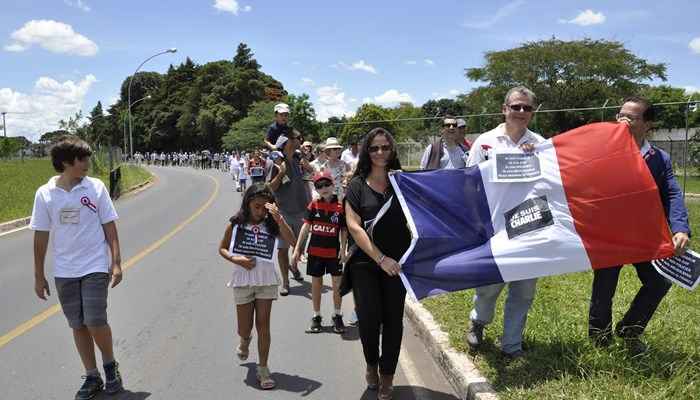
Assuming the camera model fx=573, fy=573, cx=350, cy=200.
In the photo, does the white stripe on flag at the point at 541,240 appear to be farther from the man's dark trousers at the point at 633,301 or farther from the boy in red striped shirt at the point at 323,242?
the boy in red striped shirt at the point at 323,242

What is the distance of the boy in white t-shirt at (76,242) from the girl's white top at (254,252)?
2.93ft

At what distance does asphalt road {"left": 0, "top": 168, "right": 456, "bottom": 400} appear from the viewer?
14.6ft

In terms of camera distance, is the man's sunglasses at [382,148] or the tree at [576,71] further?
the tree at [576,71]

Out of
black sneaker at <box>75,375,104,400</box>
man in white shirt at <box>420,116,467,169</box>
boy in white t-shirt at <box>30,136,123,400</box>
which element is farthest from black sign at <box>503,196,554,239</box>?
black sneaker at <box>75,375,104,400</box>

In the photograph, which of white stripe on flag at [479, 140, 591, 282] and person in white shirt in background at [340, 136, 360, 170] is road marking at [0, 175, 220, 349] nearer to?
person in white shirt in background at [340, 136, 360, 170]

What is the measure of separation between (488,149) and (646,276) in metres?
1.53

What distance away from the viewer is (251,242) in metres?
4.55

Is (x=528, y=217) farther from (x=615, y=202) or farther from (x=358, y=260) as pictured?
(x=358, y=260)

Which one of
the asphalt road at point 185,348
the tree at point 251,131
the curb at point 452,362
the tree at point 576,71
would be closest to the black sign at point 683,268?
the curb at point 452,362

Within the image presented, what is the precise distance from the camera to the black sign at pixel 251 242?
454cm

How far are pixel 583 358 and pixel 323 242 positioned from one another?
2.78 m

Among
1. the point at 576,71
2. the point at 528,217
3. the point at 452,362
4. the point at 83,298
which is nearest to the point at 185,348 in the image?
the point at 83,298

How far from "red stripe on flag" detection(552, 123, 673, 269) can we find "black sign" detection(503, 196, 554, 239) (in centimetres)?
18

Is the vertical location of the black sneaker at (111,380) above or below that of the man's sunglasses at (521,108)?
below
